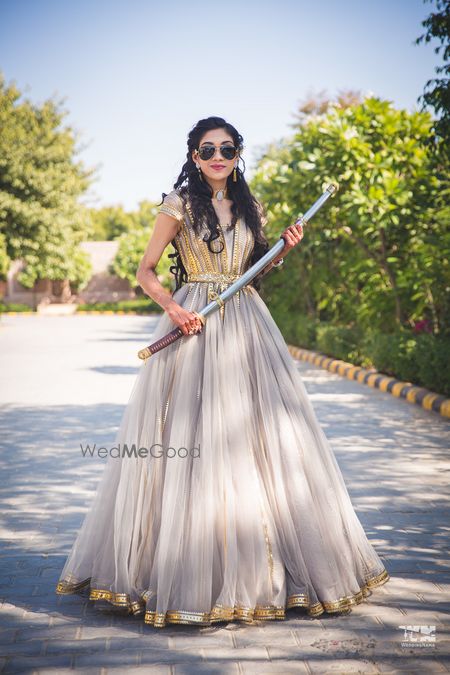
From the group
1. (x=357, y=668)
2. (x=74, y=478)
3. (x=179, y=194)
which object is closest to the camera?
(x=357, y=668)

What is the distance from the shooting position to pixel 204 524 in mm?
2998

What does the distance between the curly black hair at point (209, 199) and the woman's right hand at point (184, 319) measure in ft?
1.07

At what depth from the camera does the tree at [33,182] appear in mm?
28938

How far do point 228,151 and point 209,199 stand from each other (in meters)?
0.22

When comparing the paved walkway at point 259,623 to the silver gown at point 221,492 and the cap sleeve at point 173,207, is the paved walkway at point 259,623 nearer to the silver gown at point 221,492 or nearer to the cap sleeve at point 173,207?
the silver gown at point 221,492

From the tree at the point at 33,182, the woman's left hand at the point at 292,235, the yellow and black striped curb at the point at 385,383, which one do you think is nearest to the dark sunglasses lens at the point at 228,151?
the woman's left hand at the point at 292,235

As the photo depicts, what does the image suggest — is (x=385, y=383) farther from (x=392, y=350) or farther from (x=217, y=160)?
(x=217, y=160)

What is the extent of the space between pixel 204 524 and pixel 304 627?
54 cm

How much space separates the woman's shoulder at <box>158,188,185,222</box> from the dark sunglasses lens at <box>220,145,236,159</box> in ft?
0.87

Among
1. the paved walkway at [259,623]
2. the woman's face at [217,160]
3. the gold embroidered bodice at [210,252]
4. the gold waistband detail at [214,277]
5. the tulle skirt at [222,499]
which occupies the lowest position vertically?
the paved walkway at [259,623]

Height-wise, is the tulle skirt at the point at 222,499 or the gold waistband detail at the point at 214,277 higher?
the gold waistband detail at the point at 214,277

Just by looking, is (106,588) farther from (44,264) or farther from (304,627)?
(44,264)

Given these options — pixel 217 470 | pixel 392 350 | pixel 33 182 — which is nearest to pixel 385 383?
pixel 392 350

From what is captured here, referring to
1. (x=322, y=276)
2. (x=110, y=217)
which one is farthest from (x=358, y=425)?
(x=110, y=217)
